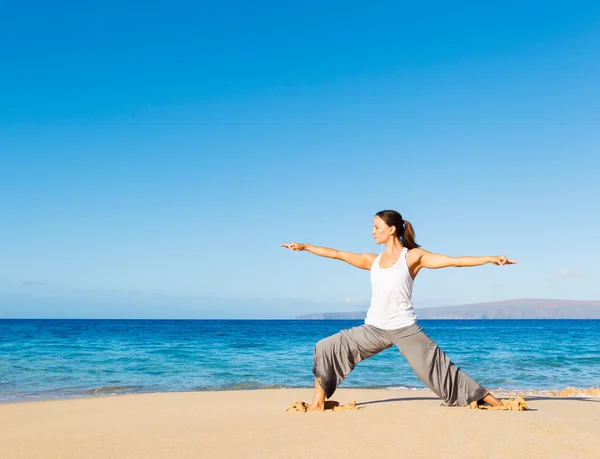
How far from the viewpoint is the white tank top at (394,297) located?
602 cm

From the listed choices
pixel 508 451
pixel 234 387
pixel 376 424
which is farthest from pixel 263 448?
pixel 234 387

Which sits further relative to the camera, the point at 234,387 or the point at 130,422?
the point at 234,387

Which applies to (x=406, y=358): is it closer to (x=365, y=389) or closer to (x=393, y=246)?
(x=393, y=246)

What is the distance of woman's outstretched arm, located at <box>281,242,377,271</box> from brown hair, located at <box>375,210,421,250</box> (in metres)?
0.40

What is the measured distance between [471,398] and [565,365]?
44.8 ft

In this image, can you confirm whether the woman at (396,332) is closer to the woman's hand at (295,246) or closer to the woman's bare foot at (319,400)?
the woman's bare foot at (319,400)

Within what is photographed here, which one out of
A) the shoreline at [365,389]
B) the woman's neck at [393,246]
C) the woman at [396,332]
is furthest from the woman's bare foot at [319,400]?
the shoreline at [365,389]

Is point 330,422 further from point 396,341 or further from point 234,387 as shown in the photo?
point 234,387

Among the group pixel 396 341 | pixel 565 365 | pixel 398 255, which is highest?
pixel 398 255

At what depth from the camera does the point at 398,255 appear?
6215mm

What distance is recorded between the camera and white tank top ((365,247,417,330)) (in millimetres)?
6016

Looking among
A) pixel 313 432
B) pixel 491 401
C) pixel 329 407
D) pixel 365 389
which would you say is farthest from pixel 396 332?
pixel 365 389

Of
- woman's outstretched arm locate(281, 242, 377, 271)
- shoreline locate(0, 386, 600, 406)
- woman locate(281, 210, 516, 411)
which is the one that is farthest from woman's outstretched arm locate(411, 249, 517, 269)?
shoreline locate(0, 386, 600, 406)

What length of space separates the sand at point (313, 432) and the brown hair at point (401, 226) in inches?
72.9
